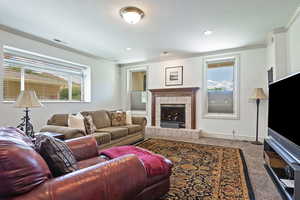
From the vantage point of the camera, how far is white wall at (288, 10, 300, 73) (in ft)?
8.98

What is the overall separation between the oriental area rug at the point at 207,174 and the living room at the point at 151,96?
21 millimetres

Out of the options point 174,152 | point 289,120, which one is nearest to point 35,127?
point 174,152

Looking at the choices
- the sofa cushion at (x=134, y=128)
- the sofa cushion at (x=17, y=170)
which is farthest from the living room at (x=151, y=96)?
the sofa cushion at (x=134, y=128)

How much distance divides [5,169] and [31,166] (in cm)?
12

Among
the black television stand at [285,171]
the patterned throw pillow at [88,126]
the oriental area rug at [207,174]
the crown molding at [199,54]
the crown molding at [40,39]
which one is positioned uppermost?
the crown molding at [199,54]

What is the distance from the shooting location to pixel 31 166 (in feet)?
2.94

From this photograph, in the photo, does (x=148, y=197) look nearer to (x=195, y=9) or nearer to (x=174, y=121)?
(x=195, y=9)

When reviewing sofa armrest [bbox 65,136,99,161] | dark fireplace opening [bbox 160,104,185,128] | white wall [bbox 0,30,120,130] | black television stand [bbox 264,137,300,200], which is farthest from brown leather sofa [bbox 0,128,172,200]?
dark fireplace opening [bbox 160,104,185,128]

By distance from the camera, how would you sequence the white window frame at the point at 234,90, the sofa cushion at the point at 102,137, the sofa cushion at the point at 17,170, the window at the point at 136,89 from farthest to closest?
the window at the point at 136,89 < the white window frame at the point at 234,90 < the sofa cushion at the point at 102,137 < the sofa cushion at the point at 17,170

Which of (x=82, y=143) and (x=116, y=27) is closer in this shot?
A: (x=82, y=143)

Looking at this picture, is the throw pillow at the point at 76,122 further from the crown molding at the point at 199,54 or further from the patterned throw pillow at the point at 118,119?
the crown molding at the point at 199,54

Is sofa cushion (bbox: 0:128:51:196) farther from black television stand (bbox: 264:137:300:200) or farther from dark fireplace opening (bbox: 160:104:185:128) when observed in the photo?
dark fireplace opening (bbox: 160:104:185:128)

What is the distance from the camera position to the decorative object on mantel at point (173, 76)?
5262mm

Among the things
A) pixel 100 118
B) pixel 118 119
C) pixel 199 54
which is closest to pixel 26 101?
pixel 100 118
